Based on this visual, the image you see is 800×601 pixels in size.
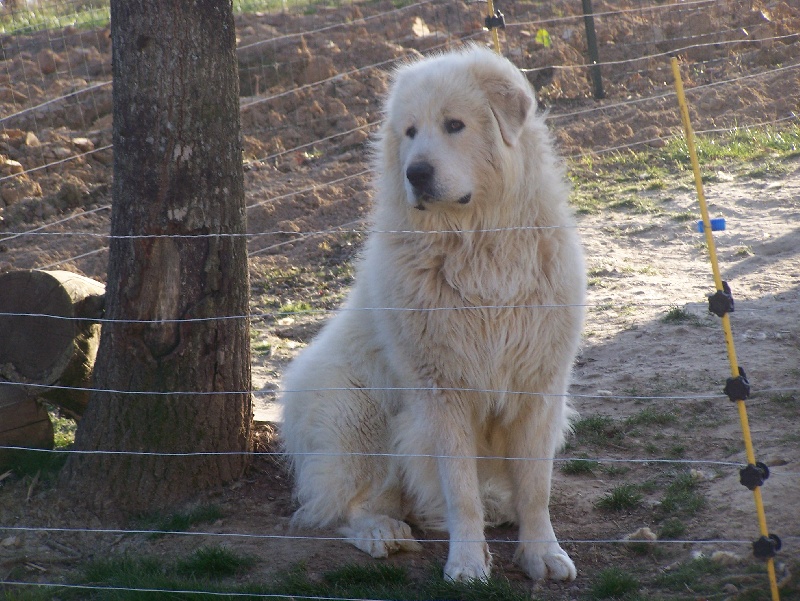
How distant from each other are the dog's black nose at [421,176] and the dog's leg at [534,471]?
105 centimetres

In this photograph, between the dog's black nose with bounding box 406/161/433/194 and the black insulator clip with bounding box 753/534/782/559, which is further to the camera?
the dog's black nose with bounding box 406/161/433/194

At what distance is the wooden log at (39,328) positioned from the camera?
167 inches

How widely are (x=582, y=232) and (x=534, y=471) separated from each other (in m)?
4.25

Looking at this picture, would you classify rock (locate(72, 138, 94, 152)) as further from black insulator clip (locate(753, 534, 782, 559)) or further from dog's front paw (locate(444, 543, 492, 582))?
black insulator clip (locate(753, 534, 782, 559))

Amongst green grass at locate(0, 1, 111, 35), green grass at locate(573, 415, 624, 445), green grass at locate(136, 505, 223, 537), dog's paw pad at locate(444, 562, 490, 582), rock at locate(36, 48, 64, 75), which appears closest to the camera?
dog's paw pad at locate(444, 562, 490, 582)

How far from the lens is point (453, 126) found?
355cm

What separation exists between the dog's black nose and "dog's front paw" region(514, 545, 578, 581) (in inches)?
62.2

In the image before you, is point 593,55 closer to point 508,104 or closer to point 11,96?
point 11,96

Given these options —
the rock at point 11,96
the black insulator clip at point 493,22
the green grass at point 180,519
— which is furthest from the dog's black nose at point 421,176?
the rock at point 11,96

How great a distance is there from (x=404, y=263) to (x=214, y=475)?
1.48 m

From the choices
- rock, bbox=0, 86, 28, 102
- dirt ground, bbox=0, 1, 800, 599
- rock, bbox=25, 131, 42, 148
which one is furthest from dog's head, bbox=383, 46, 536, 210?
rock, bbox=0, 86, 28, 102

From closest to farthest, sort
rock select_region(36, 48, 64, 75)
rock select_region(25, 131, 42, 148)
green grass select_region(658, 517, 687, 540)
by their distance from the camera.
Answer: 1. green grass select_region(658, 517, 687, 540)
2. rock select_region(25, 131, 42, 148)
3. rock select_region(36, 48, 64, 75)

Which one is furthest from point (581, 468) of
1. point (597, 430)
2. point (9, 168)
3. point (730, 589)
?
point (9, 168)

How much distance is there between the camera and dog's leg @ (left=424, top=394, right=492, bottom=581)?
354 centimetres
